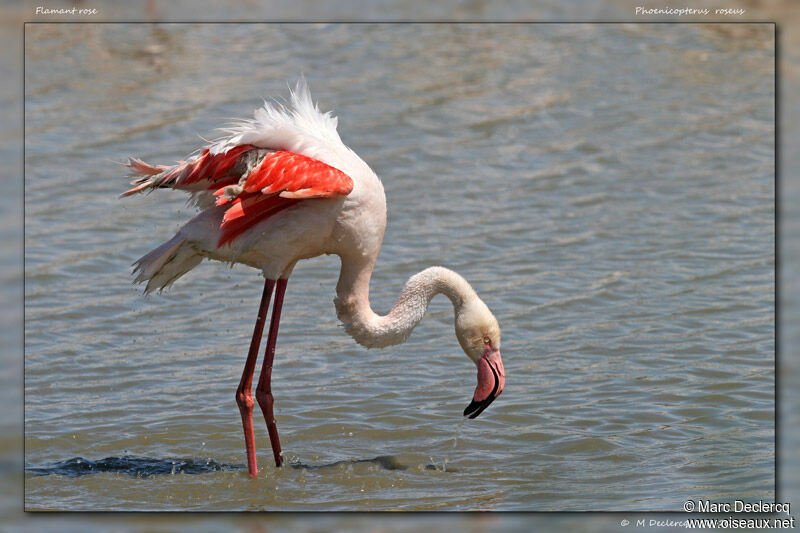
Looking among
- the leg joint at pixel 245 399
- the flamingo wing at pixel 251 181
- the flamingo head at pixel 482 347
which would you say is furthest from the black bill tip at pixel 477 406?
the flamingo wing at pixel 251 181

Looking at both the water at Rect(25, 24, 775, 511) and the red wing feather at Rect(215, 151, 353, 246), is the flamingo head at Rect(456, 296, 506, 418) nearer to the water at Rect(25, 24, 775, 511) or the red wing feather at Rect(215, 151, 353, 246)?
the water at Rect(25, 24, 775, 511)

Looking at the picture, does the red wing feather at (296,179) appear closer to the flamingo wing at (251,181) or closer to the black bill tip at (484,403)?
the flamingo wing at (251,181)

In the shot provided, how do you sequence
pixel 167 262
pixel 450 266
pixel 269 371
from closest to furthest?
pixel 167 262, pixel 269 371, pixel 450 266

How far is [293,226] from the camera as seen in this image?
525cm

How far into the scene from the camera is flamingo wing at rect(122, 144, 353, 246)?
199 inches

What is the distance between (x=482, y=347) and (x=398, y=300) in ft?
1.55

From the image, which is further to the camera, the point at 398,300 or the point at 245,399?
the point at 245,399

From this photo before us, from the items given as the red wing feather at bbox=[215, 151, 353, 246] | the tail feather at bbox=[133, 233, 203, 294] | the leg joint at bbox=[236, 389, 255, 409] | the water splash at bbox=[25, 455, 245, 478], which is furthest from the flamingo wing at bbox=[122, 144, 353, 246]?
the water splash at bbox=[25, 455, 245, 478]

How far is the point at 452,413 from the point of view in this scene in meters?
5.96

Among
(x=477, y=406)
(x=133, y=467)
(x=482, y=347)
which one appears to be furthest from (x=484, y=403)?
(x=133, y=467)

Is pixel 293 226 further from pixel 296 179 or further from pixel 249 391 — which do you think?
pixel 249 391

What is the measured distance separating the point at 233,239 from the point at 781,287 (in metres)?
2.54

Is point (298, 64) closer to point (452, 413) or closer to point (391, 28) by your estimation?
point (391, 28)

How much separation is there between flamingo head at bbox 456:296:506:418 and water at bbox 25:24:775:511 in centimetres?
33
